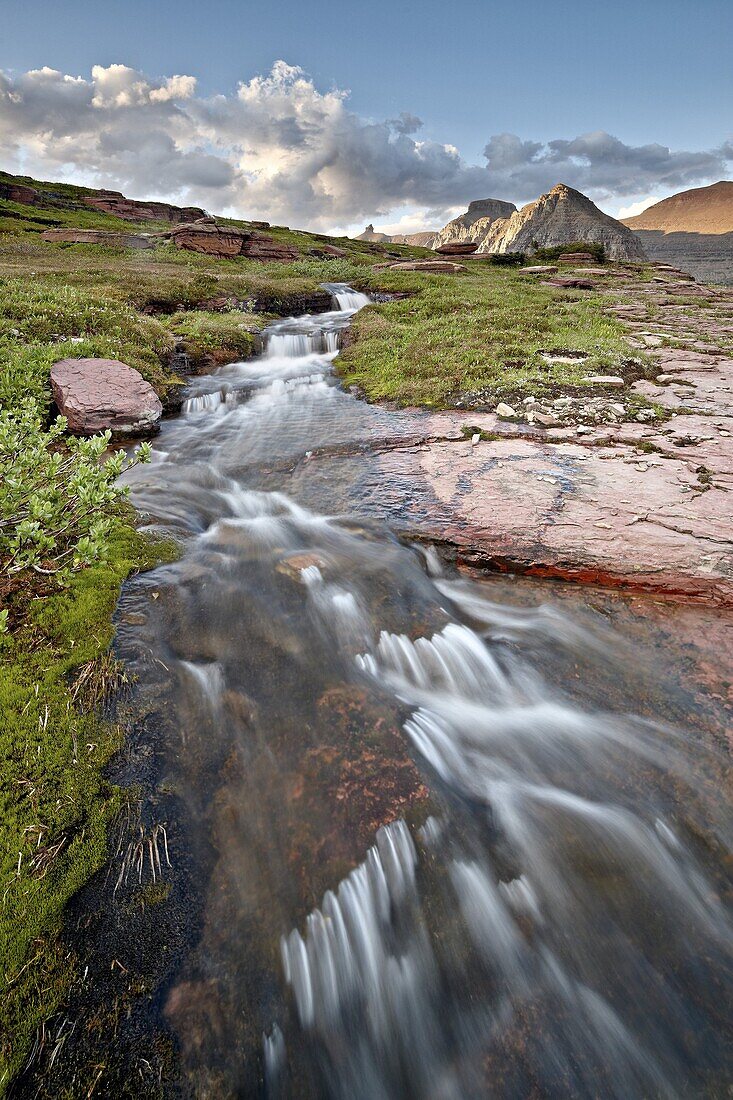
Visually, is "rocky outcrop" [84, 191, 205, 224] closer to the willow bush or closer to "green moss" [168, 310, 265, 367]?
"green moss" [168, 310, 265, 367]

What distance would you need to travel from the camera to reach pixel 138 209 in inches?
3615

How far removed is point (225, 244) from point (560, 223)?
15583 centimetres

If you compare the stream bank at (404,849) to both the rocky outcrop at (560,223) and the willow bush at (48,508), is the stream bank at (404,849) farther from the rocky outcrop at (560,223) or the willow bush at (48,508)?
the rocky outcrop at (560,223)

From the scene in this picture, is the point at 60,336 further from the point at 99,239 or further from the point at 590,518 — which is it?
the point at 99,239

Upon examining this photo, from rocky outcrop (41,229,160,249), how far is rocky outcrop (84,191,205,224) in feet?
166

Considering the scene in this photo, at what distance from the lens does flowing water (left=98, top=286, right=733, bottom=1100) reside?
2596 millimetres

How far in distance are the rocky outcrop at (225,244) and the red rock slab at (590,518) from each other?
157 feet

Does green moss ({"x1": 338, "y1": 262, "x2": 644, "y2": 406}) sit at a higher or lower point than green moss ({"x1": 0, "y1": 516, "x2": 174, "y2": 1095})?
higher

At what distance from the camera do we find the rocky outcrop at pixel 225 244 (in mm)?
44906

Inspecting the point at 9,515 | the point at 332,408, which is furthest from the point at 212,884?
the point at 332,408

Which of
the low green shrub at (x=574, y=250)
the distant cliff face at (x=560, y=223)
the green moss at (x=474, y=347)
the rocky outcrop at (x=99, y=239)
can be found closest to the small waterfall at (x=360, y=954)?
the green moss at (x=474, y=347)

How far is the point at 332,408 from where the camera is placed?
1171 cm

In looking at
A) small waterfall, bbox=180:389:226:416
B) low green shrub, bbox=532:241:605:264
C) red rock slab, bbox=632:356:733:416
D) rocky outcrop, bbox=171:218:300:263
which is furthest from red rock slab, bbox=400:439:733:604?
low green shrub, bbox=532:241:605:264

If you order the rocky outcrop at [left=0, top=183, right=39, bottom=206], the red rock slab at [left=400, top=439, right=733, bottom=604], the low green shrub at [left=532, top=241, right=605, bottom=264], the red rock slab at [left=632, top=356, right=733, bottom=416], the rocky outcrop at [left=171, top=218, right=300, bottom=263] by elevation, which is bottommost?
the red rock slab at [left=400, top=439, right=733, bottom=604]
